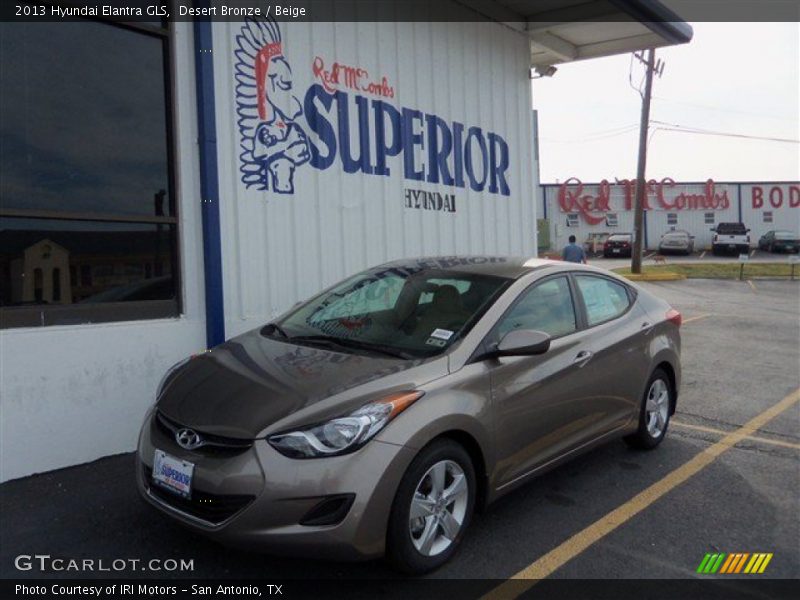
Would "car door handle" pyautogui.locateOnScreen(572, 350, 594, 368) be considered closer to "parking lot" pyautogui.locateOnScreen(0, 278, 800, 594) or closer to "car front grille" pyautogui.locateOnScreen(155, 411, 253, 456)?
"parking lot" pyautogui.locateOnScreen(0, 278, 800, 594)

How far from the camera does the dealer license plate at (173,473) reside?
3.02 metres

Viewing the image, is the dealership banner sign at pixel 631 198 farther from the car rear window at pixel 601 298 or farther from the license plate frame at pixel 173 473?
the license plate frame at pixel 173 473

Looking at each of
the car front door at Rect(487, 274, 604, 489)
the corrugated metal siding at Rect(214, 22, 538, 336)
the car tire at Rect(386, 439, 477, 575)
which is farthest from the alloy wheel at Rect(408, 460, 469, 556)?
the corrugated metal siding at Rect(214, 22, 538, 336)

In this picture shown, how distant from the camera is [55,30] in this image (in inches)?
192

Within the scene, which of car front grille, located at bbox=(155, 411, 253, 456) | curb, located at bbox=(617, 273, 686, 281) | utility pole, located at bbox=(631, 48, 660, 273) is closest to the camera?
car front grille, located at bbox=(155, 411, 253, 456)

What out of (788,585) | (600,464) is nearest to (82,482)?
(600,464)

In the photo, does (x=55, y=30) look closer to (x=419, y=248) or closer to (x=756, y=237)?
(x=419, y=248)

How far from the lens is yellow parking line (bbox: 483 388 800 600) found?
326cm

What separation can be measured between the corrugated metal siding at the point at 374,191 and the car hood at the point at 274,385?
89.3 inches

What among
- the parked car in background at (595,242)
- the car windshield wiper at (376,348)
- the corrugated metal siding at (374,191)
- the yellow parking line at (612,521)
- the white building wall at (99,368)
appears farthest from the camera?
the parked car in background at (595,242)

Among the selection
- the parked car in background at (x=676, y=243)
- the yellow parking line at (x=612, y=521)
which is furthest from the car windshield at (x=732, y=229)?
the yellow parking line at (x=612, y=521)

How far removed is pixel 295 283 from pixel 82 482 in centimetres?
258

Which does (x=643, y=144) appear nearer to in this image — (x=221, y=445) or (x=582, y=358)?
(x=582, y=358)

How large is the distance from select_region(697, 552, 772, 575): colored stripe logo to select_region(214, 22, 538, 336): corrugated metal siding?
3999 millimetres
